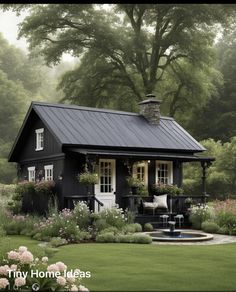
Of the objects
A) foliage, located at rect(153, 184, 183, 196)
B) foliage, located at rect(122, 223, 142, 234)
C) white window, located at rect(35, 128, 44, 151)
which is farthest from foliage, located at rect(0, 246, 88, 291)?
white window, located at rect(35, 128, 44, 151)

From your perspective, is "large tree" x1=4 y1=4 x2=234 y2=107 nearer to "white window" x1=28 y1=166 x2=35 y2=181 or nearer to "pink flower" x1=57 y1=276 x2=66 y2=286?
"white window" x1=28 y1=166 x2=35 y2=181

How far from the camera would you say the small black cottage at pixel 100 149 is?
18.7 metres

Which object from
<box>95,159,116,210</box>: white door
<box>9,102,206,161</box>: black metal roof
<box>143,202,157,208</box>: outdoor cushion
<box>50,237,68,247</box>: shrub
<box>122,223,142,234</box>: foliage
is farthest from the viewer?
<box>95,159,116,210</box>: white door

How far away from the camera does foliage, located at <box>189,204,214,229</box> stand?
19125 mm

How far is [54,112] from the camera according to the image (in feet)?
65.8

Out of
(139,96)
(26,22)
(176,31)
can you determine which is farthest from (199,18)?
(26,22)

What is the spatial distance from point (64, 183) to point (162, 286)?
1140 centimetres

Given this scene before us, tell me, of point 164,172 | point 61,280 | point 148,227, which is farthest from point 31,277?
point 164,172

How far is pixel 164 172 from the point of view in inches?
847

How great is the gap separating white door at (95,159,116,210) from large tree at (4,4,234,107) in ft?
49.3

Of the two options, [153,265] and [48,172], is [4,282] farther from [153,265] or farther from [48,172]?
[48,172]

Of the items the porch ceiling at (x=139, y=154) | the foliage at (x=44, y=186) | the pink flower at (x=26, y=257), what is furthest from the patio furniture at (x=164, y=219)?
the pink flower at (x=26, y=257)

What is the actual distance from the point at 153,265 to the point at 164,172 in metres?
11.8

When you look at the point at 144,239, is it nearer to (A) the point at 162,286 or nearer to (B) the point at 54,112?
(A) the point at 162,286
